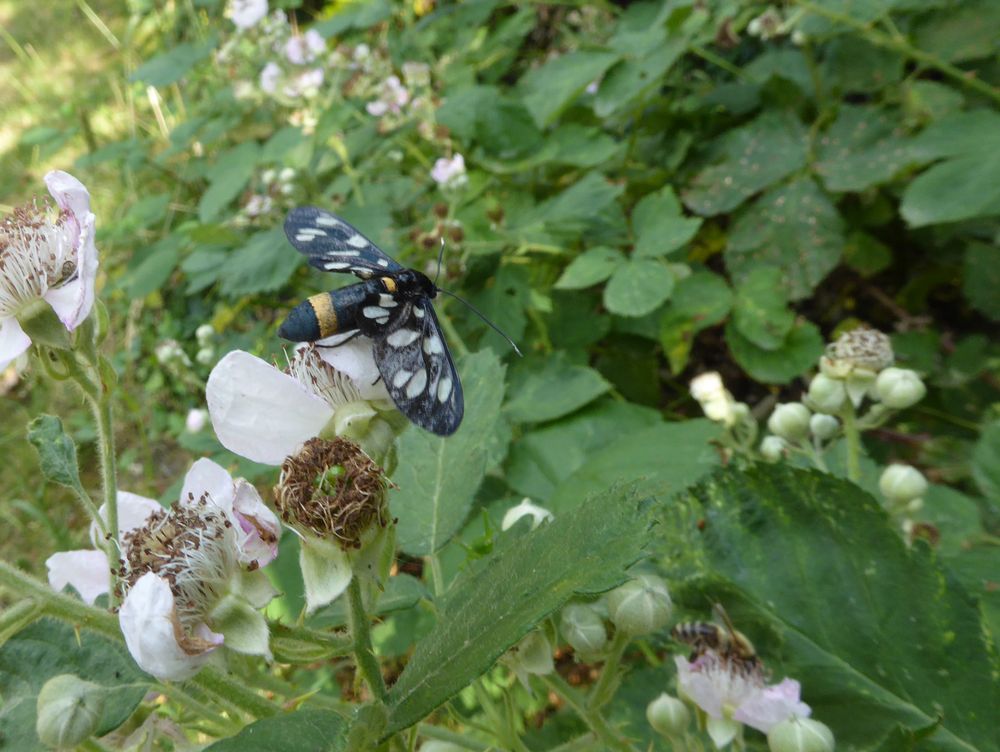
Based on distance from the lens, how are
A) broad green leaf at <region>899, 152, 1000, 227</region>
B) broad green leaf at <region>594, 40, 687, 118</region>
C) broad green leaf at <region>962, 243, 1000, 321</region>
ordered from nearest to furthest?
broad green leaf at <region>899, 152, 1000, 227</region> → broad green leaf at <region>962, 243, 1000, 321</region> → broad green leaf at <region>594, 40, 687, 118</region>

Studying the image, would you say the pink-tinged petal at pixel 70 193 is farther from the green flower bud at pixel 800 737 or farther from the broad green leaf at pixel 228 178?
the broad green leaf at pixel 228 178

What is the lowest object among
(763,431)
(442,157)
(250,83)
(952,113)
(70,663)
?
(763,431)

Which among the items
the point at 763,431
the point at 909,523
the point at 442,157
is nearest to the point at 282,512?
the point at 909,523

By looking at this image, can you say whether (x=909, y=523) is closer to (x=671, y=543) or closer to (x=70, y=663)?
(x=671, y=543)

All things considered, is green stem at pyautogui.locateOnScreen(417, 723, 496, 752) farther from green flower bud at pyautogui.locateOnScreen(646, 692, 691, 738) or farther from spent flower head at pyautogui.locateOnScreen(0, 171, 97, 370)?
spent flower head at pyautogui.locateOnScreen(0, 171, 97, 370)

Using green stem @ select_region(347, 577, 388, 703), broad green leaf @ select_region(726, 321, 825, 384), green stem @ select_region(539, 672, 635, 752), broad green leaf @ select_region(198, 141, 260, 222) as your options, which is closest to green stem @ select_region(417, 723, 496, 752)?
green stem @ select_region(539, 672, 635, 752)
